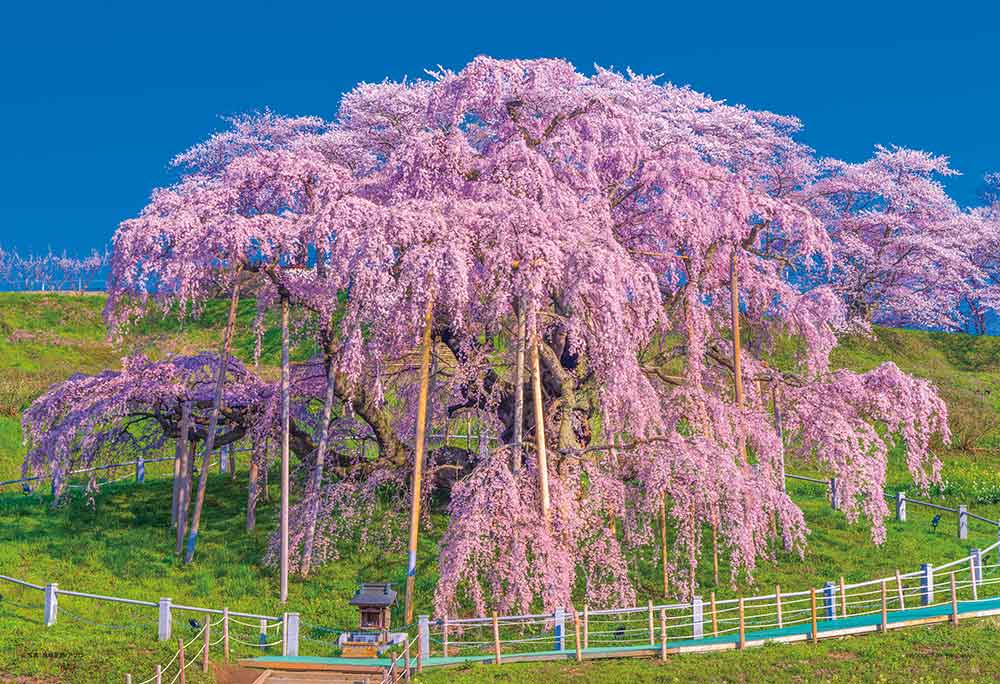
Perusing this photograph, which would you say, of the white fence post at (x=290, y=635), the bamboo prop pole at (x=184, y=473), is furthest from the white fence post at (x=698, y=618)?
the bamboo prop pole at (x=184, y=473)

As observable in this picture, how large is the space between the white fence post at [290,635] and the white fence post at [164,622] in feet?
8.28

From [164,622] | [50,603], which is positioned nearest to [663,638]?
[164,622]

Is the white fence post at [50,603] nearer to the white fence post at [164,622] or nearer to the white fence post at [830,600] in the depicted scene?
the white fence post at [164,622]

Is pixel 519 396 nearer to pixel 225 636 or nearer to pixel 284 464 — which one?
pixel 284 464

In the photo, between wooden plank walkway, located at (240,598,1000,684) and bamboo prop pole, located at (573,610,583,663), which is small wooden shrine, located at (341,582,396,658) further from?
bamboo prop pole, located at (573,610,583,663)

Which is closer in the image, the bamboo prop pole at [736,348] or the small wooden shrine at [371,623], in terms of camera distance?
the small wooden shrine at [371,623]

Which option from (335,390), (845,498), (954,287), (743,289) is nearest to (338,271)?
(335,390)

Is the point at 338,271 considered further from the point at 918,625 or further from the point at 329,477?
the point at 918,625

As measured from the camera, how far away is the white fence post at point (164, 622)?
77.4ft

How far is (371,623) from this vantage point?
76.7 feet

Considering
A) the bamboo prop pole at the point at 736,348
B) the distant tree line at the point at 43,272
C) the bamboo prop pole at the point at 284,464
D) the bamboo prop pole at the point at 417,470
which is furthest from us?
the distant tree line at the point at 43,272

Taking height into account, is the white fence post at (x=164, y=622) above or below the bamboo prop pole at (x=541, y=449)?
below

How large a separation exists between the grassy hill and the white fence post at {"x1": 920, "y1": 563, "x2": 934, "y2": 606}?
61.4 inches

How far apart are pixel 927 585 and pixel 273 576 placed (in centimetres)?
1571
